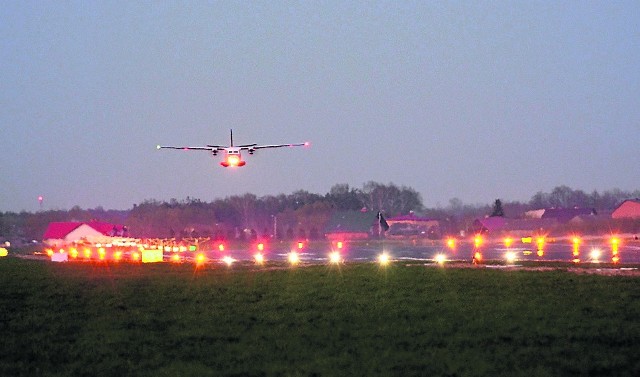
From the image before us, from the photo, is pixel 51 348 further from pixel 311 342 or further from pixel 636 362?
pixel 636 362

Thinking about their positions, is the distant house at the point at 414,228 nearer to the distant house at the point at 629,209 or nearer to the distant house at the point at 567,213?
the distant house at the point at 567,213

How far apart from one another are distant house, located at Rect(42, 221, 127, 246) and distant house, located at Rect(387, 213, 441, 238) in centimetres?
4504

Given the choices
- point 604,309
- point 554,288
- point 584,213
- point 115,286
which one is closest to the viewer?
point 604,309

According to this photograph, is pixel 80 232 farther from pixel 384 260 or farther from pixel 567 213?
pixel 567 213

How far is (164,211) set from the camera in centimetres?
16325

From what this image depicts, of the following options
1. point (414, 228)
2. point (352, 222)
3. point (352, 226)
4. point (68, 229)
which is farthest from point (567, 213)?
point (68, 229)

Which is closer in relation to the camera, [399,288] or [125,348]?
[125,348]

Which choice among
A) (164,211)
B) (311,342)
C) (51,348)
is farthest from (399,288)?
(164,211)

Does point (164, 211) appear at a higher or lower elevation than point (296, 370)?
higher

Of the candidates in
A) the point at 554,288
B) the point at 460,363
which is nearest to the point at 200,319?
the point at 460,363

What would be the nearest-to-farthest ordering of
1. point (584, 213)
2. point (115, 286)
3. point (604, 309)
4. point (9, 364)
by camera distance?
point (9, 364)
point (604, 309)
point (115, 286)
point (584, 213)

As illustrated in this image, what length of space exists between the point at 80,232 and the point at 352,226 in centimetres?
4263

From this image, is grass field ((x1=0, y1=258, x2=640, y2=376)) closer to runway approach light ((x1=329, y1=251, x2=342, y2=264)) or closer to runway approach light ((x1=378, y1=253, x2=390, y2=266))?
runway approach light ((x1=378, y1=253, x2=390, y2=266))

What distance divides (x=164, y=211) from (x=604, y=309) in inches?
5900
